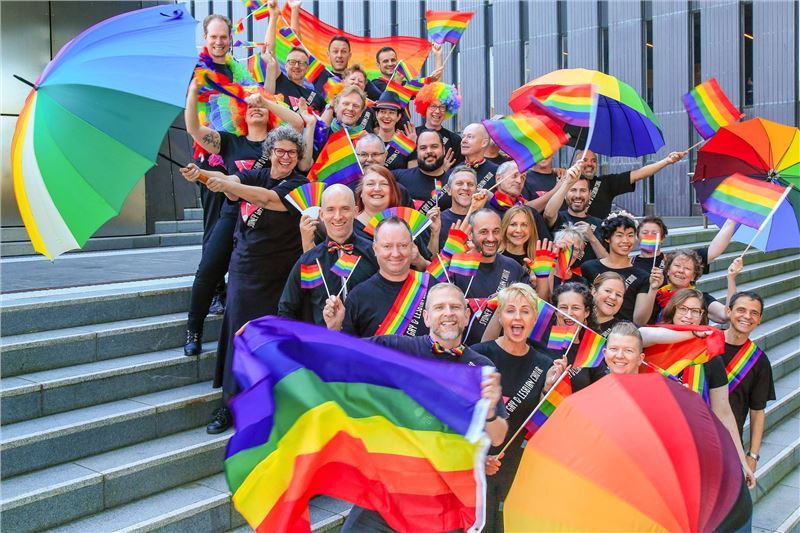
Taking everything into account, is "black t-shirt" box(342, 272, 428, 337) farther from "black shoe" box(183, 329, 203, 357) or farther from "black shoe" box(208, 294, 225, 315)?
"black shoe" box(208, 294, 225, 315)

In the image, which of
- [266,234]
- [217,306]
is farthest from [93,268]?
[266,234]

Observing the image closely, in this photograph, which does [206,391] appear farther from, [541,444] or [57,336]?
[541,444]

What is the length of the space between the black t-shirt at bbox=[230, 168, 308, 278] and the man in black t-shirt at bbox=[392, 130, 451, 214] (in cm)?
115

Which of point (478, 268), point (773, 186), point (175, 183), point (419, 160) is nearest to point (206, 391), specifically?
point (478, 268)

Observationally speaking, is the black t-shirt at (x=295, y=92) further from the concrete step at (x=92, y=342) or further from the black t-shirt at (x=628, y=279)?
the black t-shirt at (x=628, y=279)

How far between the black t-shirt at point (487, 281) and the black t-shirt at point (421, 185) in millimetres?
1291

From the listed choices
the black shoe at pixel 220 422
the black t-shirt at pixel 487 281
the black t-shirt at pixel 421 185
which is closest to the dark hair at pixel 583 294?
the black t-shirt at pixel 487 281

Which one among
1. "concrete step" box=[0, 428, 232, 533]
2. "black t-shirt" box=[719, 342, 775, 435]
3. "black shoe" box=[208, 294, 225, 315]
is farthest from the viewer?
"black shoe" box=[208, 294, 225, 315]

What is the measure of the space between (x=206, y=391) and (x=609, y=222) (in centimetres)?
316

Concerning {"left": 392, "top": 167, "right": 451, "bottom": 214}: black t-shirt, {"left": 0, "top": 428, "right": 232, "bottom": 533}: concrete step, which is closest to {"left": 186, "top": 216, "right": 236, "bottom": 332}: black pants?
{"left": 0, "top": 428, "right": 232, "bottom": 533}: concrete step

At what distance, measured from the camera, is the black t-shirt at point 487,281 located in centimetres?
518

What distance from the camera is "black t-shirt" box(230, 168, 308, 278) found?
5746 mm

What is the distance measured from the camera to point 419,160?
269 inches

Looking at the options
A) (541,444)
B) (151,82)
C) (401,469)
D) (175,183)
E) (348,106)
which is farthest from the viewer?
(175,183)
